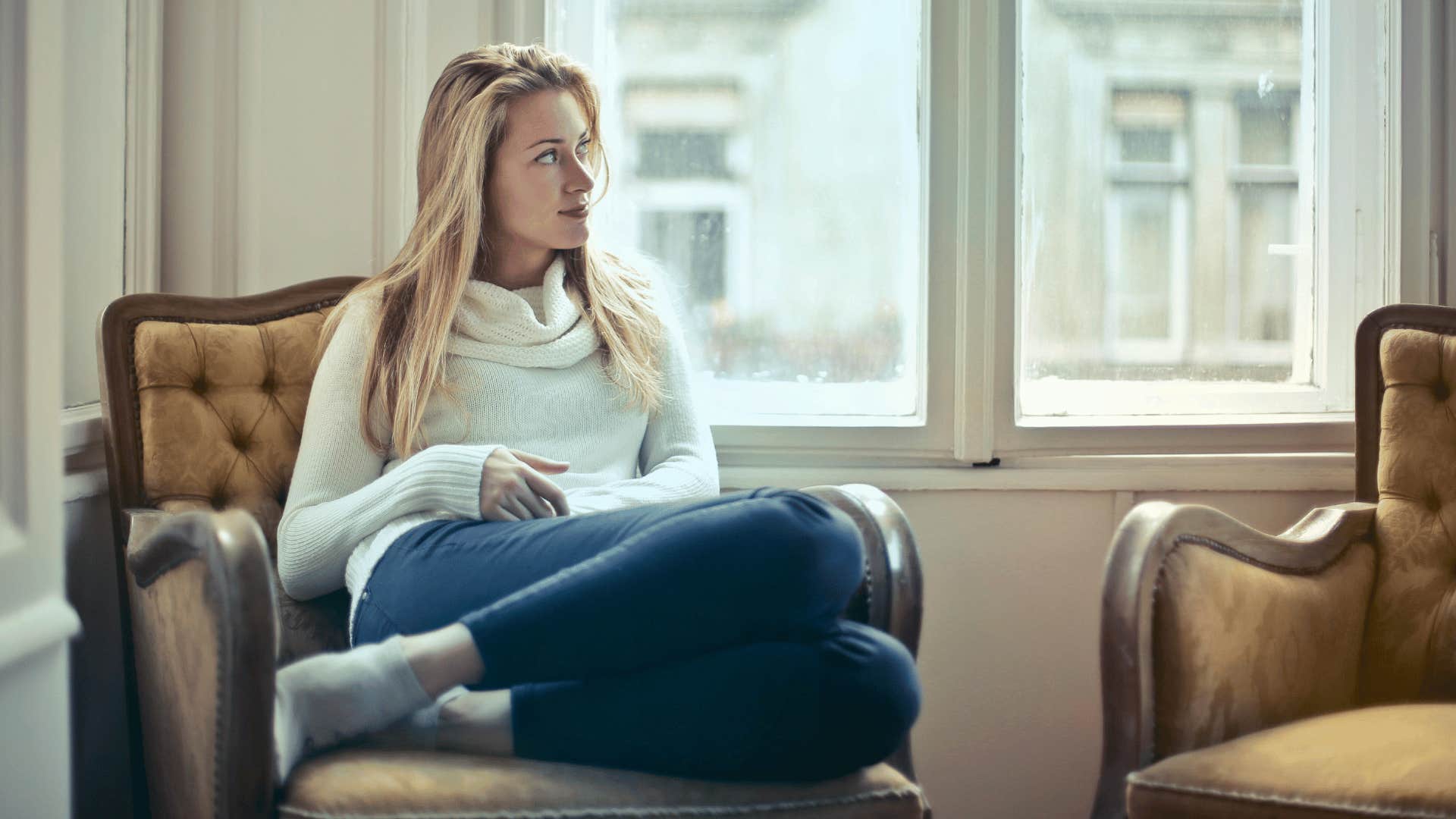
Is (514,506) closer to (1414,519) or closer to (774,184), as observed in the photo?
(774,184)

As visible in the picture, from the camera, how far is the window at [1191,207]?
6.58 ft

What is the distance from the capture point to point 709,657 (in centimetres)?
113

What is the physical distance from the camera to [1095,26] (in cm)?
200

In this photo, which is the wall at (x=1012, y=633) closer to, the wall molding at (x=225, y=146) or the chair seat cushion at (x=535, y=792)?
the chair seat cushion at (x=535, y=792)

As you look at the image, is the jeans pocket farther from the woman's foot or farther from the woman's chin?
the woman's chin

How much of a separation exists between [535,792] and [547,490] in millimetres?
450

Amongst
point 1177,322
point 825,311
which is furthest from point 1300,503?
point 825,311

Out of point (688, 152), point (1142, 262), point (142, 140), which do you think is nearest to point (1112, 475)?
point (1142, 262)

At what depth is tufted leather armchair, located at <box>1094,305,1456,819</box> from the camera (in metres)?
1.15

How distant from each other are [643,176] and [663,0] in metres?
0.32

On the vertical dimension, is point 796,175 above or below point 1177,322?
above

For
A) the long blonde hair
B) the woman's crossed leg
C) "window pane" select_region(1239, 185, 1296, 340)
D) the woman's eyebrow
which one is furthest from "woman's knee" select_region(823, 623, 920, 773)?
"window pane" select_region(1239, 185, 1296, 340)

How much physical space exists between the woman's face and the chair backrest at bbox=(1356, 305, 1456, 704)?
1.20 metres

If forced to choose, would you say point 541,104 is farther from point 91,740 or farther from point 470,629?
point 91,740
